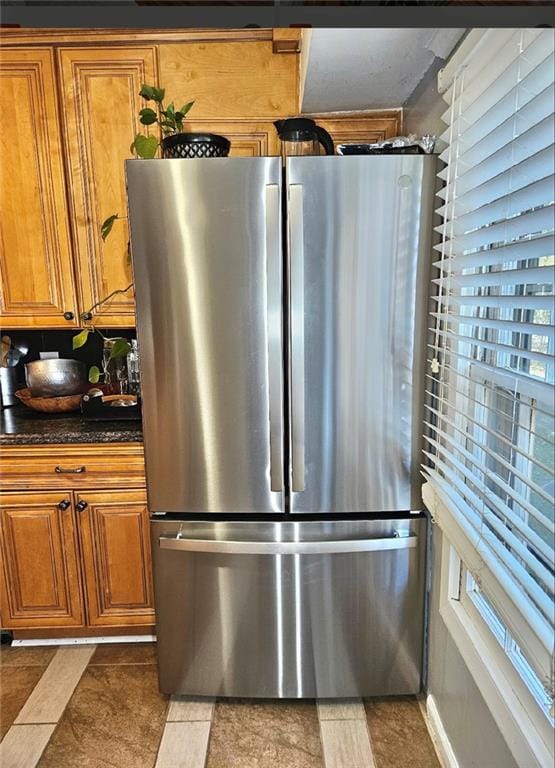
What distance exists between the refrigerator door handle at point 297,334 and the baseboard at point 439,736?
2.67ft

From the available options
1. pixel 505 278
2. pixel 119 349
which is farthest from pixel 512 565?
pixel 119 349

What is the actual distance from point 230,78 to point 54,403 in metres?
1.47

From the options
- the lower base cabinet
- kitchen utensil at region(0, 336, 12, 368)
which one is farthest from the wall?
kitchen utensil at region(0, 336, 12, 368)

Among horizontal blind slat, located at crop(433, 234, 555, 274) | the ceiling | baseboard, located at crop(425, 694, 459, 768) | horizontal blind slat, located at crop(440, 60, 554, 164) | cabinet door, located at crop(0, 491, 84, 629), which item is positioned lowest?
baseboard, located at crop(425, 694, 459, 768)

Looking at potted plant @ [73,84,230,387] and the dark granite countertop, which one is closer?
potted plant @ [73,84,230,387]

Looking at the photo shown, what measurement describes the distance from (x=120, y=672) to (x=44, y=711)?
272mm

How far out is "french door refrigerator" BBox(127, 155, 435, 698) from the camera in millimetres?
1500

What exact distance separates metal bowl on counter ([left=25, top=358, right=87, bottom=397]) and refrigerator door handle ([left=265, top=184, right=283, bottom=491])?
1097 millimetres

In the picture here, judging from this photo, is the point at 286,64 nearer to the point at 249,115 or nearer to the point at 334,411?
the point at 249,115

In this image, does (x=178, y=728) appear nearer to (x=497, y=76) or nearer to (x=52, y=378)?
(x=52, y=378)

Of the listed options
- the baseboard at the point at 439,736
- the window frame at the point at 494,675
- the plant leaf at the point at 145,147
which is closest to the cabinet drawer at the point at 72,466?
the plant leaf at the point at 145,147

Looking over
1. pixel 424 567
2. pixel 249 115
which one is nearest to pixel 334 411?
pixel 424 567

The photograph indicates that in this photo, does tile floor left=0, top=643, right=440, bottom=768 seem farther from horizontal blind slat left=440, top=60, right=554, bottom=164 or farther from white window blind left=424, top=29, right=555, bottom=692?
horizontal blind slat left=440, top=60, right=554, bottom=164

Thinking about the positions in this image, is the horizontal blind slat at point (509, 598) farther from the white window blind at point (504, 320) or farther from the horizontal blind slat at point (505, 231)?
the horizontal blind slat at point (505, 231)
